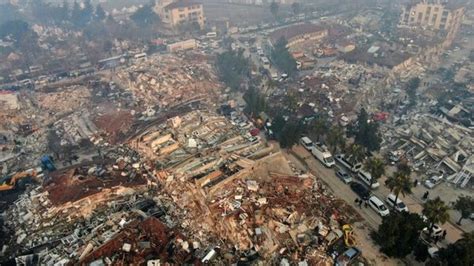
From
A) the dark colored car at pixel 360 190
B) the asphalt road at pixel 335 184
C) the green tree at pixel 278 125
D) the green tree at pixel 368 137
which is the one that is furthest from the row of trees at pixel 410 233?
the green tree at pixel 278 125

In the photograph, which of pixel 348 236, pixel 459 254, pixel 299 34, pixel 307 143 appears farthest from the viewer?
pixel 299 34

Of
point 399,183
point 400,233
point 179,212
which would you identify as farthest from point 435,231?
point 179,212

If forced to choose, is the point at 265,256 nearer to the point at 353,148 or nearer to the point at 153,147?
the point at 353,148

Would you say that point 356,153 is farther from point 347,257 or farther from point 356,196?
point 347,257

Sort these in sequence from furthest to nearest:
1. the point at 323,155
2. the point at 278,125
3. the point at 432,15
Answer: the point at 432,15 → the point at 278,125 → the point at 323,155

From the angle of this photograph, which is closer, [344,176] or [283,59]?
[344,176]

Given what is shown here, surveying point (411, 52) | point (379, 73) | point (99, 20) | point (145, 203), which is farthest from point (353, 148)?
point (99, 20)

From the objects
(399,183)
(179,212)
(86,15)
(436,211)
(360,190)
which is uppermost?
(86,15)

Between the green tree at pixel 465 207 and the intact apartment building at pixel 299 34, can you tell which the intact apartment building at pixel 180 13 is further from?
the green tree at pixel 465 207

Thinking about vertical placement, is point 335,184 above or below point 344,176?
below
